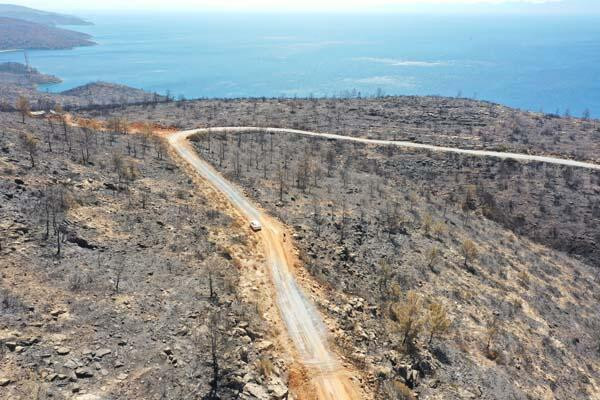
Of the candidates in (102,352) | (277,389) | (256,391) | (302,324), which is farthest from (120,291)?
(302,324)

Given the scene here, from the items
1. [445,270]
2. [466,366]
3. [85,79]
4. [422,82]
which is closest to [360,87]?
[422,82]

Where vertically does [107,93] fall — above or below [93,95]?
above

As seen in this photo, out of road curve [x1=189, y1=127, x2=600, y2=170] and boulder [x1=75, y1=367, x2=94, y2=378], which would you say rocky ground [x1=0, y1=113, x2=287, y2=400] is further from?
road curve [x1=189, y1=127, x2=600, y2=170]

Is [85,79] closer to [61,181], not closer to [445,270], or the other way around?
[61,181]

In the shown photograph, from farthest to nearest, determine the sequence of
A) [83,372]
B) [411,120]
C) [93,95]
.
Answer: [93,95], [411,120], [83,372]

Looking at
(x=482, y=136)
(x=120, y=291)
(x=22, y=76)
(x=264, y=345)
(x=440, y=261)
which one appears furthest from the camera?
(x=22, y=76)

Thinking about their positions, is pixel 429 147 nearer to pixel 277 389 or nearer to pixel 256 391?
pixel 277 389

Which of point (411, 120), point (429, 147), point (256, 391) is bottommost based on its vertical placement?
point (256, 391)
